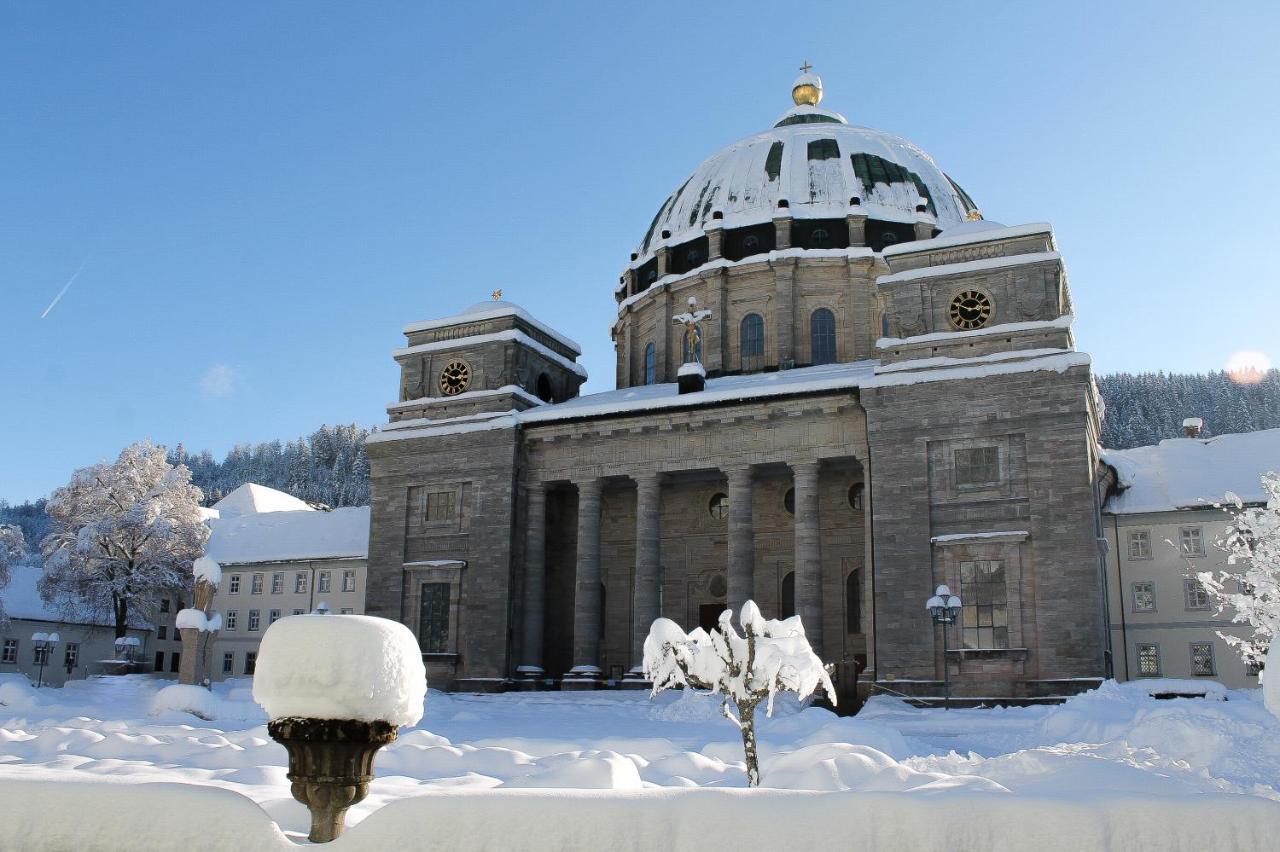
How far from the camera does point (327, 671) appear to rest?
6.20 meters

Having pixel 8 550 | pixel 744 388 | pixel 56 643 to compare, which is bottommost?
pixel 56 643

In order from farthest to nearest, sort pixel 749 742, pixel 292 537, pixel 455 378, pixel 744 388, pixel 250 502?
pixel 250 502, pixel 292 537, pixel 455 378, pixel 744 388, pixel 749 742

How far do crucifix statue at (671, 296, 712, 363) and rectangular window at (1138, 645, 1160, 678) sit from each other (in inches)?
809

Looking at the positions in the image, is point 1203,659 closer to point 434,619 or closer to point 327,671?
point 434,619

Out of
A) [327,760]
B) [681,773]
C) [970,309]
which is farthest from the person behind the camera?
[970,309]

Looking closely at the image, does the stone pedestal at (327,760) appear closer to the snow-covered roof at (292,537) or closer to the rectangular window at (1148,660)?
the rectangular window at (1148,660)

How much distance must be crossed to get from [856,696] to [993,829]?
34666 millimetres

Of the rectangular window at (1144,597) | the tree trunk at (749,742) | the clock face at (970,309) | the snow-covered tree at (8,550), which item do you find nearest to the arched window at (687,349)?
the clock face at (970,309)

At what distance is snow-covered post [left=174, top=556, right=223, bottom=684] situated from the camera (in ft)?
111

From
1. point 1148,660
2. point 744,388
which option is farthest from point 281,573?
point 1148,660

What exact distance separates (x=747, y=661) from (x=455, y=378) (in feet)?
105

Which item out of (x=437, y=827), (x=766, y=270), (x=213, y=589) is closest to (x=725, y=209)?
(x=766, y=270)

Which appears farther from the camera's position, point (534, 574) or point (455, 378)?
point (455, 378)

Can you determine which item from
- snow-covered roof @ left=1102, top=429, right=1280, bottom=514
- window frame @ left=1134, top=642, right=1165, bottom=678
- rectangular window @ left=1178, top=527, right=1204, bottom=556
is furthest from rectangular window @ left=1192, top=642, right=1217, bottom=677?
snow-covered roof @ left=1102, top=429, right=1280, bottom=514
